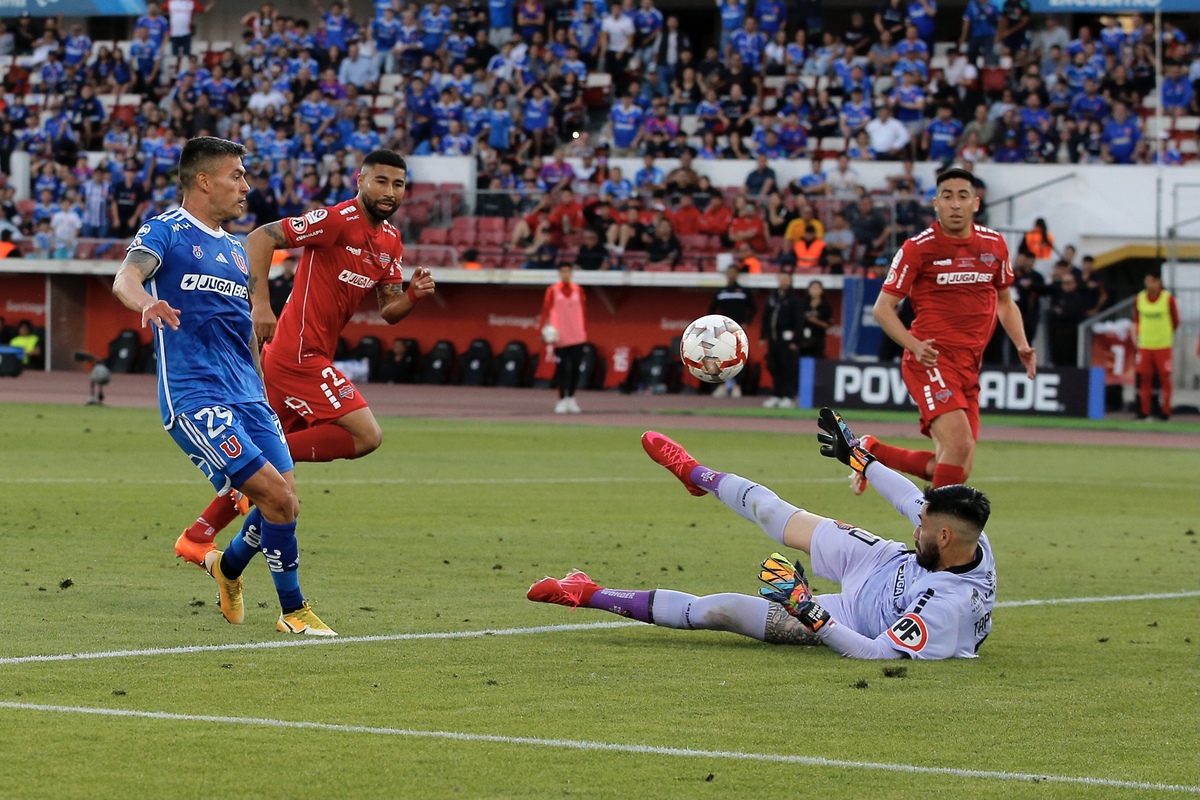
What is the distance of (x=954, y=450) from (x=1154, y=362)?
15.7m

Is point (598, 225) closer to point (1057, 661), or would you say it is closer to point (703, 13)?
point (703, 13)

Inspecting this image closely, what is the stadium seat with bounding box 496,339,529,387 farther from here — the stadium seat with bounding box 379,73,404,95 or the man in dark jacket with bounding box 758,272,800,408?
the stadium seat with bounding box 379,73,404,95

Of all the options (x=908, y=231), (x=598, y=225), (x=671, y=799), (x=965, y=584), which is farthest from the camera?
(x=598, y=225)

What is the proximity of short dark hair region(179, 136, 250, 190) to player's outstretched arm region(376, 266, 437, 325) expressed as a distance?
4.69ft

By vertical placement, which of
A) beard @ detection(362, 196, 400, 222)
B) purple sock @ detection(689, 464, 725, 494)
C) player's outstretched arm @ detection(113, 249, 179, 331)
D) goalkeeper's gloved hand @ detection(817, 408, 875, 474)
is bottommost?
purple sock @ detection(689, 464, 725, 494)

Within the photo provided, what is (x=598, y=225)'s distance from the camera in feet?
103

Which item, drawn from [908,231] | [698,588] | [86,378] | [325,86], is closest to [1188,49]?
[908,231]

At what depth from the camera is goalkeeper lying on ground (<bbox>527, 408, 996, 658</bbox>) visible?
7434 millimetres

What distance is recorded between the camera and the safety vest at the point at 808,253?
29969 mm

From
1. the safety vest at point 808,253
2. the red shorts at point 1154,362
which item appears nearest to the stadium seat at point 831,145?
the safety vest at point 808,253

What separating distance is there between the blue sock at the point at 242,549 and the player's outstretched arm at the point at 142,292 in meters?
1.08

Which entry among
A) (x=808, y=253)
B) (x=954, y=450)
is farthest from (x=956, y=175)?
(x=808, y=253)

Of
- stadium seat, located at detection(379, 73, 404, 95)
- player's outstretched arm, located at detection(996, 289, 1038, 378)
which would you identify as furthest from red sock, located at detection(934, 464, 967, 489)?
stadium seat, located at detection(379, 73, 404, 95)

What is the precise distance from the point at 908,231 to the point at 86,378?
52.2 feet
